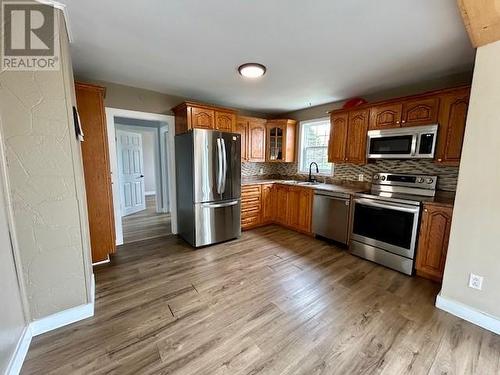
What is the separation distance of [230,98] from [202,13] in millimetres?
2214

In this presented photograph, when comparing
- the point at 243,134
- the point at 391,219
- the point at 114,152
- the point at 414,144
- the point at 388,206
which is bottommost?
the point at 391,219

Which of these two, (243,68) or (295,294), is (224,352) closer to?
(295,294)

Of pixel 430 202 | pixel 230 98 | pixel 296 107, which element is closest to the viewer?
pixel 430 202

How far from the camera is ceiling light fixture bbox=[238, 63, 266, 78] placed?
240cm

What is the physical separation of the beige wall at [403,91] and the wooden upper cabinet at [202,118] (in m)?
2.06

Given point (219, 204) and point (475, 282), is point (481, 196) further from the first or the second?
point (219, 204)

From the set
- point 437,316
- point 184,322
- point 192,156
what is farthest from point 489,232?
point 192,156

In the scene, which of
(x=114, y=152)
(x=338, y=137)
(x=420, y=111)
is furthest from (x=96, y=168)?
(x=420, y=111)

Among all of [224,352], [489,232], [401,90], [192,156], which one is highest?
[401,90]

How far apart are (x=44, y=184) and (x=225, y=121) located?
2513 millimetres

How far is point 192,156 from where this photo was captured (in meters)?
3.05

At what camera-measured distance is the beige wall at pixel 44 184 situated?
146 centimetres

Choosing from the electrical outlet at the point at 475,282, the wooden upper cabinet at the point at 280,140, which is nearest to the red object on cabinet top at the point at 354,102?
the wooden upper cabinet at the point at 280,140

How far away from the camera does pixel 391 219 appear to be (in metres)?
2.66
